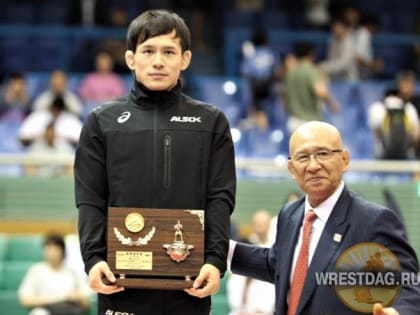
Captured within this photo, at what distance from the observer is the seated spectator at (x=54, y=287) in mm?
8844

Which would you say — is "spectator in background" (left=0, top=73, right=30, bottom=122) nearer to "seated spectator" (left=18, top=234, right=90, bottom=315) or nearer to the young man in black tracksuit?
"seated spectator" (left=18, top=234, right=90, bottom=315)

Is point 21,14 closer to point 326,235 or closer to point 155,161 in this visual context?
point 155,161

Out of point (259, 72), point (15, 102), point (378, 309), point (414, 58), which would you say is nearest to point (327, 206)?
point (378, 309)

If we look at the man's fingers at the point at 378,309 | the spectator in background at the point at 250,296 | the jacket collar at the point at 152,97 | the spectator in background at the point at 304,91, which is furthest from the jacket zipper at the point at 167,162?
the spectator in background at the point at 304,91

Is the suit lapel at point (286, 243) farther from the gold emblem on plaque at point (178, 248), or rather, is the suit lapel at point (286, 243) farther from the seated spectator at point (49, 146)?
the seated spectator at point (49, 146)

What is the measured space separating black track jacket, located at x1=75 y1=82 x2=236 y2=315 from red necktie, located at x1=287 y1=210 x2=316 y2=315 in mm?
311

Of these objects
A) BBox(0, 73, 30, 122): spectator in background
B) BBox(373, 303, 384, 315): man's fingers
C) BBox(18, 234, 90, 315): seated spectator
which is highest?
BBox(0, 73, 30, 122): spectator in background

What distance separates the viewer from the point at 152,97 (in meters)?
4.33

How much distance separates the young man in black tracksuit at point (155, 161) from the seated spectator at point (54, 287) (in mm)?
4635

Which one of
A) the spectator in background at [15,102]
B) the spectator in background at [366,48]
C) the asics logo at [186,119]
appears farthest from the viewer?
the spectator in background at [366,48]

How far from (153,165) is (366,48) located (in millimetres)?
9973

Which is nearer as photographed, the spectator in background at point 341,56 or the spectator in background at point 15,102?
the spectator in background at point 15,102

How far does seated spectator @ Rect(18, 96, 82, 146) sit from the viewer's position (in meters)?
11.1

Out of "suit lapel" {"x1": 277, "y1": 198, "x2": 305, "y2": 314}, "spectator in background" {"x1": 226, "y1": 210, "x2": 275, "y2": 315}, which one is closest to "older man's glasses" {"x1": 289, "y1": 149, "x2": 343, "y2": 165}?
"suit lapel" {"x1": 277, "y1": 198, "x2": 305, "y2": 314}
